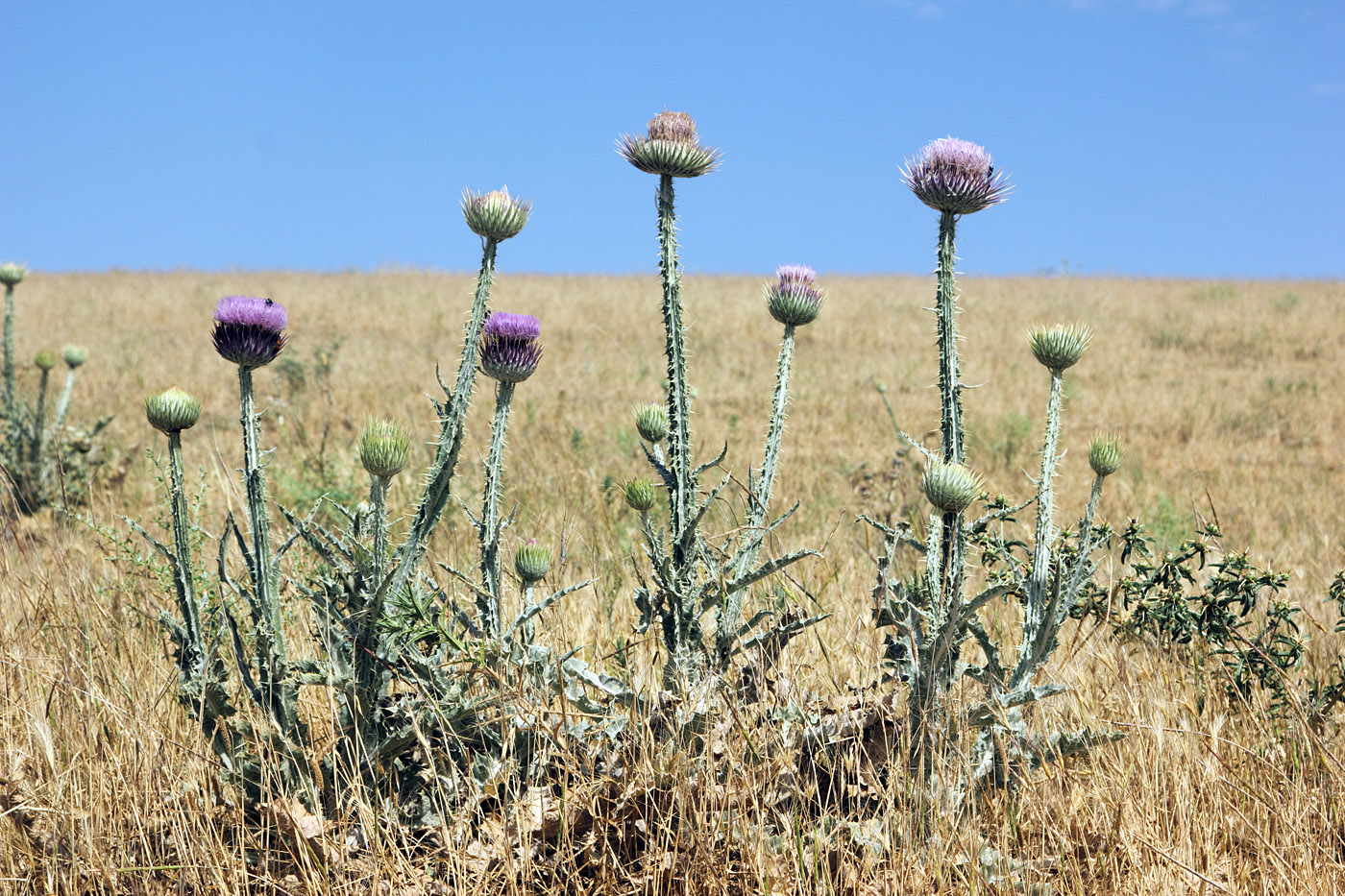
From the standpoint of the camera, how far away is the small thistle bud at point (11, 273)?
614 centimetres

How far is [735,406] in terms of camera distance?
11164 mm

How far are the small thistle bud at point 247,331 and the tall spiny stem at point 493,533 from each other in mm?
507

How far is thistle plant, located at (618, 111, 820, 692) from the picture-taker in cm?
238

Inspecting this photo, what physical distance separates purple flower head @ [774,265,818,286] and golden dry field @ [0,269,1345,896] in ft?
2.24

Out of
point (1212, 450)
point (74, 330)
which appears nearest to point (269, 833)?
point (1212, 450)

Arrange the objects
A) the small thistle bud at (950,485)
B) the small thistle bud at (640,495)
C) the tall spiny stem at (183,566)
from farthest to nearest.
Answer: the small thistle bud at (640,495)
the tall spiny stem at (183,566)
the small thistle bud at (950,485)

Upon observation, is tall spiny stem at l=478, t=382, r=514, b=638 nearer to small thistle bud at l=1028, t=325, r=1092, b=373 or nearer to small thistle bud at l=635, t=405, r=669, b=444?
small thistle bud at l=635, t=405, r=669, b=444

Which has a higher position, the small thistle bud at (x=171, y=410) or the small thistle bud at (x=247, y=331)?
the small thistle bud at (x=247, y=331)

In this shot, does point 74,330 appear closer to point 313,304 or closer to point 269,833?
point 313,304

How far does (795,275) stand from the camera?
277cm

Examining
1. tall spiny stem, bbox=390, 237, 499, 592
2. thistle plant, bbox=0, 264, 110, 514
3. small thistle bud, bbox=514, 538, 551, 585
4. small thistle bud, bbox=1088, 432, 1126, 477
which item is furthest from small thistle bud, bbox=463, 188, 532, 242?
thistle plant, bbox=0, 264, 110, 514

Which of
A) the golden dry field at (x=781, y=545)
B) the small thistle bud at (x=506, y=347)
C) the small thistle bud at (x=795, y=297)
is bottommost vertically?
the golden dry field at (x=781, y=545)

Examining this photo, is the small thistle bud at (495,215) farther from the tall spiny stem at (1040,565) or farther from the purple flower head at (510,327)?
the tall spiny stem at (1040,565)

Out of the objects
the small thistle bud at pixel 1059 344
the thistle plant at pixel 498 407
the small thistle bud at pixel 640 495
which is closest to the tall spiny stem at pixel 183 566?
the thistle plant at pixel 498 407
